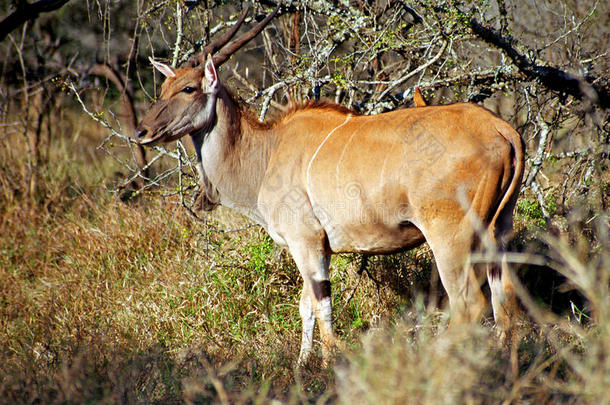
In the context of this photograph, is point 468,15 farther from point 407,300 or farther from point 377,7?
point 407,300

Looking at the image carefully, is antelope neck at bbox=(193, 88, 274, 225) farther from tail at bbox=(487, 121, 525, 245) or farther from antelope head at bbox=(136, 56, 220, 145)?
tail at bbox=(487, 121, 525, 245)

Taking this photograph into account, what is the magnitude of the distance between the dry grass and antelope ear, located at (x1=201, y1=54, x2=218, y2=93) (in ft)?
4.00

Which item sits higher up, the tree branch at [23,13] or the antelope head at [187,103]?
the tree branch at [23,13]

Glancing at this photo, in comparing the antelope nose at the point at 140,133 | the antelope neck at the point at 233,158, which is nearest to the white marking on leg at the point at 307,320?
the antelope neck at the point at 233,158

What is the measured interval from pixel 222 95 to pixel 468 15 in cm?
160

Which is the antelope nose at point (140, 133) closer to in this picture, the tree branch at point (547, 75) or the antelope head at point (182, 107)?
the antelope head at point (182, 107)

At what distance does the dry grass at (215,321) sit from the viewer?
2217mm

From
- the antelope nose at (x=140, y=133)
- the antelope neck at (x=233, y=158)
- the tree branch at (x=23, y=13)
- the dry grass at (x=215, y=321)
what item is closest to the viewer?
the dry grass at (x=215, y=321)

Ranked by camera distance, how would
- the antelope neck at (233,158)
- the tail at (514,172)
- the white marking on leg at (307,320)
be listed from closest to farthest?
the tail at (514,172), the white marking on leg at (307,320), the antelope neck at (233,158)

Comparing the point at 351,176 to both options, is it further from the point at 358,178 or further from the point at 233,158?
the point at 233,158

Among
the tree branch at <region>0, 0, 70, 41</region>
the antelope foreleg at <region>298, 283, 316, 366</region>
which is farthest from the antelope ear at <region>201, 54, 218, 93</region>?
the tree branch at <region>0, 0, 70, 41</region>

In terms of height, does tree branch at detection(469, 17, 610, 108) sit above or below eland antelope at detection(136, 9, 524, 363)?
above

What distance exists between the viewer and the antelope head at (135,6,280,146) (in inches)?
157

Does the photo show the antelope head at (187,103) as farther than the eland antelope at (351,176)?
Yes
